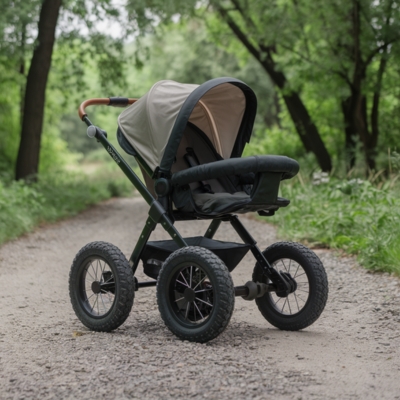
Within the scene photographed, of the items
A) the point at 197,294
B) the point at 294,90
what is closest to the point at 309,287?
the point at 197,294

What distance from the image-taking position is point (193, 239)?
5215mm

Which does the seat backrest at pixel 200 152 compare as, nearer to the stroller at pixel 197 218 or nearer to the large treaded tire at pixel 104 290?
the stroller at pixel 197 218

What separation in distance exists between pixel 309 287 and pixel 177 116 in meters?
1.57

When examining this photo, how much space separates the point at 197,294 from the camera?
448cm

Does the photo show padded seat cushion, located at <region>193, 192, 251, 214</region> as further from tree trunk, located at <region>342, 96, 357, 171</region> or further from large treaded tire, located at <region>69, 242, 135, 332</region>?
tree trunk, located at <region>342, 96, 357, 171</region>

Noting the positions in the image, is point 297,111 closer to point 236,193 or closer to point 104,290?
point 236,193

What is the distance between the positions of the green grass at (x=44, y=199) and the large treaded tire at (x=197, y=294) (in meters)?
5.59

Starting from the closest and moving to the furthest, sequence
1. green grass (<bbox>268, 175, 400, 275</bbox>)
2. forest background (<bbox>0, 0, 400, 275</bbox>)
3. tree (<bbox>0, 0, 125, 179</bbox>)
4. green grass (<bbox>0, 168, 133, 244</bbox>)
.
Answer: green grass (<bbox>268, 175, 400, 275</bbox>) < forest background (<bbox>0, 0, 400, 275</bbox>) < green grass (<bbox>0, 168, 133, 244</bbox>) < tree (<bbox>0, 0, 125, 179</bbox>)

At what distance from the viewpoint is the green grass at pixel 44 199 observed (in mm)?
10312

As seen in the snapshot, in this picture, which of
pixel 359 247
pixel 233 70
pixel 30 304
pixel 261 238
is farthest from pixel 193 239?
pixel 233 70

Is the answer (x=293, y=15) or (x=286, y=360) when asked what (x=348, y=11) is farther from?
(x=286, y=360)

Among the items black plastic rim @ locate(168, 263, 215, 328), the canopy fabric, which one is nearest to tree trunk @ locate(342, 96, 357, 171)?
the canopy fabric

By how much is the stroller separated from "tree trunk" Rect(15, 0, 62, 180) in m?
8.96

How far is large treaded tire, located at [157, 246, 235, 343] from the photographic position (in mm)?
4223
